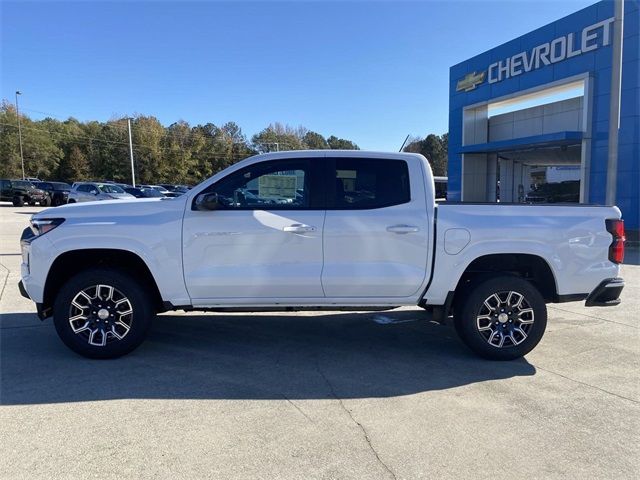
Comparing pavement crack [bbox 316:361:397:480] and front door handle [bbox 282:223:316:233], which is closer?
pavement crack [bbox 316:361:397:480]

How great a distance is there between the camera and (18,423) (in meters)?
3.67

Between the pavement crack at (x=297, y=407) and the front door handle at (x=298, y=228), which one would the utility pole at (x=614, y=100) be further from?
the pavement crack at (x=297, y=407)

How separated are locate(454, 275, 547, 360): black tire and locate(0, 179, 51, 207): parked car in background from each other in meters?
38.5

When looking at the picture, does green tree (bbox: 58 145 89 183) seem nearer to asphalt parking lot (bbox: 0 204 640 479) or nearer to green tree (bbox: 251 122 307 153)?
green tree (bbox: 251 122 307 153)

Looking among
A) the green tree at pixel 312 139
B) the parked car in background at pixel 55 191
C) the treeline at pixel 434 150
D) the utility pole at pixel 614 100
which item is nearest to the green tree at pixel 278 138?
the green tree at pixel 312 139

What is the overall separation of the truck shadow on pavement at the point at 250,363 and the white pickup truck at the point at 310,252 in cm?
34

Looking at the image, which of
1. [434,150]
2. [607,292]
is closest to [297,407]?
[607,292]

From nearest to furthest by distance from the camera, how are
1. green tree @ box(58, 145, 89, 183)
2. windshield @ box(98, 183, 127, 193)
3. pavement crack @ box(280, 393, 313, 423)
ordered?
pavement crack @ box(280, 393, 313, 423), windshield @ box(98, 183, 127, 193), green tree @ box(58, 145, 89, 183)

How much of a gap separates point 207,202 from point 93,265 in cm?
138

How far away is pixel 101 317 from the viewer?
4902mm

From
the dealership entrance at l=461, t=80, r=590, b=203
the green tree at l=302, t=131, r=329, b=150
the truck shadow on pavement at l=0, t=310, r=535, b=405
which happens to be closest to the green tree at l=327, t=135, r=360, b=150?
the green tree at l=302, t=131, r=329, b=150

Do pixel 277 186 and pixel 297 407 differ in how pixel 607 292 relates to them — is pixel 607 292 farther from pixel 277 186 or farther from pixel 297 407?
pixel 277 186

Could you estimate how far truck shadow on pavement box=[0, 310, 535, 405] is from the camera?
4.29 metres

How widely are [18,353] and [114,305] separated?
125cm
